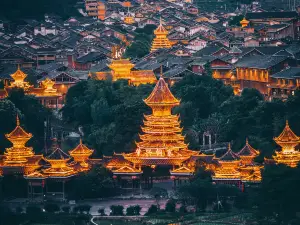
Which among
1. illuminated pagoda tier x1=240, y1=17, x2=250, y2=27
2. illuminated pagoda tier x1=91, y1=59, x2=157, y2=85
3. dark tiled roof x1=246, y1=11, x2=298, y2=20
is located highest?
dark tiled roof x1=246, y1=11, x2=298, y2=20

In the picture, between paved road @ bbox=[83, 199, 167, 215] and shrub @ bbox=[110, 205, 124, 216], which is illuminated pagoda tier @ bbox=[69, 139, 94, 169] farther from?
shrub @ bbox=[110, 205, 124, 216]

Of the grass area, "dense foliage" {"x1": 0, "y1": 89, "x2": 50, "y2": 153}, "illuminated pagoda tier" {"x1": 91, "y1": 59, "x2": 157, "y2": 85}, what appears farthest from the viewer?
"illuminated pagoda tier" {"x1": 91, "y1": 59, "x2": 157, "y2": 85}

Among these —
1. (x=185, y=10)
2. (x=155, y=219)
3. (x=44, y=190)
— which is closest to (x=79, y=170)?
(x=44, y=190)

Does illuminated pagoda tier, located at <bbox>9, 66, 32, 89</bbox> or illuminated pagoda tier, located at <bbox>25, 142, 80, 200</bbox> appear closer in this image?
illuminated pagoda tier, located at <bbox>25, 142, 80, 200</bbox>

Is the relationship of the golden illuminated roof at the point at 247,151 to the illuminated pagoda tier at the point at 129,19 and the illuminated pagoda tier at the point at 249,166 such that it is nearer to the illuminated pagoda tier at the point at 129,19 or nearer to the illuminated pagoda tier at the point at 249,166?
the illuminated pagoda tier at the point at 249,166

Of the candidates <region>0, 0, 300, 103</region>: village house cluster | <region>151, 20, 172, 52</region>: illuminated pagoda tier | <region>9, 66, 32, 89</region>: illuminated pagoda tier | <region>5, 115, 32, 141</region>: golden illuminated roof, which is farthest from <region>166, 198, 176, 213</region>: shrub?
<region>151, 20, 172, 52</region>: illuminated pagoda tier

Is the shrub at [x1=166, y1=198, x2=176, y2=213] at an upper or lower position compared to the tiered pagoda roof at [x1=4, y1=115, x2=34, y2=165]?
lower
